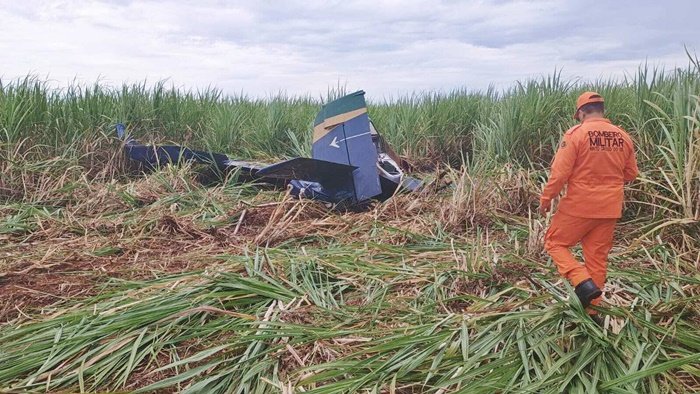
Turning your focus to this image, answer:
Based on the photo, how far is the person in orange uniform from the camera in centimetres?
279

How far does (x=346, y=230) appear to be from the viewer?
4492 mm

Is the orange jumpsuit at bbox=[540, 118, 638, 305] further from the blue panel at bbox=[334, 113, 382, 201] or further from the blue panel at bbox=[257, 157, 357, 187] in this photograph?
the blue panel at bbox=[334, 113, 382, 201]

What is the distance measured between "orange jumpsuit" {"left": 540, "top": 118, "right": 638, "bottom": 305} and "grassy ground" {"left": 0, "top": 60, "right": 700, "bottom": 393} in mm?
218

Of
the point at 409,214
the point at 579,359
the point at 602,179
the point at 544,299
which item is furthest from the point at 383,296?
the point at 409,214

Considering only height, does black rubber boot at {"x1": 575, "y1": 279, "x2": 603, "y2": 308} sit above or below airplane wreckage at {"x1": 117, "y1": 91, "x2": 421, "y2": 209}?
below

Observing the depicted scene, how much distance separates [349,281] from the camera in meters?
3.19

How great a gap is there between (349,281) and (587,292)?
4.09ft

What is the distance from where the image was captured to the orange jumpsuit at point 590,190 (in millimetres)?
2793

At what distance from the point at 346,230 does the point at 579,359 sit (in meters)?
2.45

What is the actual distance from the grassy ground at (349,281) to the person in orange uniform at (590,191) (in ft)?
0.69

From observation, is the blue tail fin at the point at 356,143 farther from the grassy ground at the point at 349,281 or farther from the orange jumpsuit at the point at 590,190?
the orange jumpsuit at the point at 590,190

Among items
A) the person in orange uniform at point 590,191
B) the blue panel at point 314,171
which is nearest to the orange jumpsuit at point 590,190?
the person in orange uniform at point 590,191

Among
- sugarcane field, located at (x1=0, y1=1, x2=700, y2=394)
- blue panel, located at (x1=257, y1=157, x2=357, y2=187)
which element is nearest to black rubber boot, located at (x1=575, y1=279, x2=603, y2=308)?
sugarcane field, located at (x1=0, y1=1, x2=700, y2=394)

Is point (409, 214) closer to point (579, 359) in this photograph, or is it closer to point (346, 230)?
point (346, 230)
